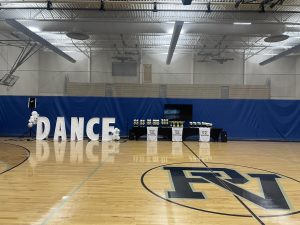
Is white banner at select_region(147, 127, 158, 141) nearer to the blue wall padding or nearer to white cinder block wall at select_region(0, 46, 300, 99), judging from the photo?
the blue wall padding

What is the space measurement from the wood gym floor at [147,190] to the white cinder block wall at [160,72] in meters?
10.2

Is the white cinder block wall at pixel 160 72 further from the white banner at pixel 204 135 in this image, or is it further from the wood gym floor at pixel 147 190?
the wood gym floor at pixel 147 190

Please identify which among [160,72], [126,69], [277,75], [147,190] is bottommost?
[147,190]

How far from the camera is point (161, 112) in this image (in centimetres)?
1134

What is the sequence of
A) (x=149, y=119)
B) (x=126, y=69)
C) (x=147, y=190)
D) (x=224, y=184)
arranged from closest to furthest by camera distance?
(x=147, y=190) < (x=224, y=184) < (x=149, y=119) < (x=126, y=69)

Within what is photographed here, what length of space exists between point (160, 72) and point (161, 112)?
22.2ft

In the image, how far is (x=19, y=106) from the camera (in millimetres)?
11227

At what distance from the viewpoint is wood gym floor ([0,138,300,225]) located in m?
2.95

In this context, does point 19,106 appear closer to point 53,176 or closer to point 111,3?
point 111,3

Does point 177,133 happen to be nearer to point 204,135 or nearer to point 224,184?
point 204,135

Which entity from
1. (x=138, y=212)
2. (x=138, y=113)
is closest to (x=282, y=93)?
(x=138, y=113)

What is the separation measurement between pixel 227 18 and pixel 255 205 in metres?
8.01

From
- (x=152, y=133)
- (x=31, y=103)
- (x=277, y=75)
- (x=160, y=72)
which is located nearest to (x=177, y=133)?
(x=152, y=133)

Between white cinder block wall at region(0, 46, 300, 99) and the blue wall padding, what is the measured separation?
438cm
